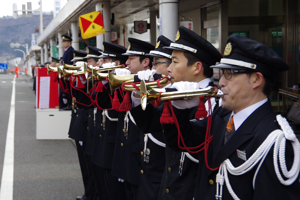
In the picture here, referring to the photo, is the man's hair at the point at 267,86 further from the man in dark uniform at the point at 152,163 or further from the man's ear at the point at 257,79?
the man in dark uniform at the point at 152,163

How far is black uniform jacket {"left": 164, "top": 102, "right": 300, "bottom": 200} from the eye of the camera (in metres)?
2.08

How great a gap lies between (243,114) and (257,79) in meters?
0.18

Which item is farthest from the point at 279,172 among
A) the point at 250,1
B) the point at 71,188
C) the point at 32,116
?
the point at 32,116

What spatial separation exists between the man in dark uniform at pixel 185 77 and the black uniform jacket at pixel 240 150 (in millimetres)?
291

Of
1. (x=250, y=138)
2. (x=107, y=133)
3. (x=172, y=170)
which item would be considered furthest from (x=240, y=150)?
(x=107, y=133)

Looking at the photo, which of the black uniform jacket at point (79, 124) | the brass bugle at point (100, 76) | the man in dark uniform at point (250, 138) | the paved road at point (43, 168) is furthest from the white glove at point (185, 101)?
the paved road at point (43, 168)

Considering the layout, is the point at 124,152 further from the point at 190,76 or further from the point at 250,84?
the point at 250,84

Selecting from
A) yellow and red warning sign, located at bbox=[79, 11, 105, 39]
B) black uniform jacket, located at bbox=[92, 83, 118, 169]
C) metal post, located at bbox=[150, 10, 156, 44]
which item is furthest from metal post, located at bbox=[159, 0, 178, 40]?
metal post, located at bbox=[150, 10, 156, 44]

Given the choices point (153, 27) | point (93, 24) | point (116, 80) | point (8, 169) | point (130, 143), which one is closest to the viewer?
point (116, 80)

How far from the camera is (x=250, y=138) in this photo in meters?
2.21

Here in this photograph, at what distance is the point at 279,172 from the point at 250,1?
6983mm

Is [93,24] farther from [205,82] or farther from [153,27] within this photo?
[205,82]

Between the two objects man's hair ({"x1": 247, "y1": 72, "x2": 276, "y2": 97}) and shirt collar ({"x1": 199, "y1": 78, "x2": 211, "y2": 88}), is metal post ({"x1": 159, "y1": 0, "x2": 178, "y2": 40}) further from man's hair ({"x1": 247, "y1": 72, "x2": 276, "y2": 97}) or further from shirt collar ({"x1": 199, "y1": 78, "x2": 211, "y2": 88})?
man's hair ({"x1": 247, "y1": 72, "x2": 276, "y2": 97})

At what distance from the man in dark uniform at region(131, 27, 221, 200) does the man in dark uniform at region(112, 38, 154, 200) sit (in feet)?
3.92
